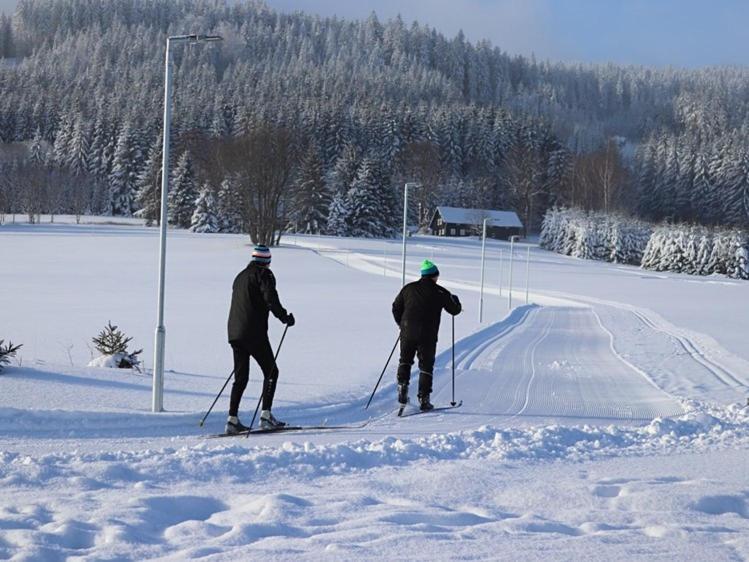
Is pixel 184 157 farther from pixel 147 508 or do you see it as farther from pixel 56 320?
pixel 147 508

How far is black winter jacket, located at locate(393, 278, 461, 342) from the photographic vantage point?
32.4 ft

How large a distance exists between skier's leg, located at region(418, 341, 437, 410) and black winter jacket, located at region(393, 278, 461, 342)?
9cm

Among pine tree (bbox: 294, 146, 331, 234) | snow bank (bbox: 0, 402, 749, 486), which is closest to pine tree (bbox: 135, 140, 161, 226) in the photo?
pine tree (bbox: 294, 146, 331, 234)

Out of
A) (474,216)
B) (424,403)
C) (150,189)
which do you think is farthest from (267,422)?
(474,216)

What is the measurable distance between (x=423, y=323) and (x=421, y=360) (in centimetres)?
50

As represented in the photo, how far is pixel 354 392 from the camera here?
11.0m

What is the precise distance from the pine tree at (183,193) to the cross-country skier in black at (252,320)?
7854cm

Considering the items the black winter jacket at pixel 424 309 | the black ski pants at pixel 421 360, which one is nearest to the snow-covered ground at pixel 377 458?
the black ski pants at pixel 421 360

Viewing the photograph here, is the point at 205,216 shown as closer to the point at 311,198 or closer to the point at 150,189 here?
the point at 311,198

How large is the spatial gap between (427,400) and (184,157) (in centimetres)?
7835

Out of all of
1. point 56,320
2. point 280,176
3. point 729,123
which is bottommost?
point 56,320

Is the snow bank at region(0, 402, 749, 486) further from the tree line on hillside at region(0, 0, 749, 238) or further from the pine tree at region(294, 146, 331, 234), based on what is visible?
the pine tree at region(294, 146, 331, 234)

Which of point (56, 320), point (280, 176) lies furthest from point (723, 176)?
point (56, 320)

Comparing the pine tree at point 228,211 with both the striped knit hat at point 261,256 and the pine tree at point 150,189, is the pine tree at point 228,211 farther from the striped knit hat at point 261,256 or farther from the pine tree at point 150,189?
the striped knit hat at point 261,256
